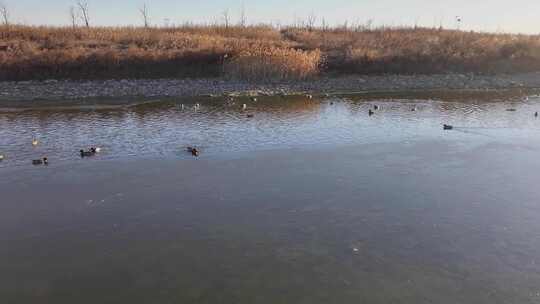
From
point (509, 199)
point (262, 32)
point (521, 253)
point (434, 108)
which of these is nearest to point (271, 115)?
point (434, 108)

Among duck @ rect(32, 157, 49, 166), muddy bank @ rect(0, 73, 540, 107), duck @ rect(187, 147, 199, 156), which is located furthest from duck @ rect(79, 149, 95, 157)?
muddy bank @ rect(0, 73, 540, 107)

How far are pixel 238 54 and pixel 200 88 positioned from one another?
3678 millimetres

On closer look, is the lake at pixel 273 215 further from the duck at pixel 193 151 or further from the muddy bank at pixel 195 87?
the muddy bank at pixel 195 87

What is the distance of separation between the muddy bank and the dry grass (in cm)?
106

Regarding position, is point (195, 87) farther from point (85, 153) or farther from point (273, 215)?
point (273, 215)

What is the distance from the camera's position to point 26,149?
11133mm

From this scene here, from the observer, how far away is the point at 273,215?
717cm

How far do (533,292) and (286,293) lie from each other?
8.36 ft

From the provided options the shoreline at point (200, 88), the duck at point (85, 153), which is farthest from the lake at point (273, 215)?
the shoreline at point (200, 88)

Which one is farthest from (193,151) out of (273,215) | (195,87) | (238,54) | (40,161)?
(238,54)

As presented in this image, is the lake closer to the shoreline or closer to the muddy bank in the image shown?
the shoreline

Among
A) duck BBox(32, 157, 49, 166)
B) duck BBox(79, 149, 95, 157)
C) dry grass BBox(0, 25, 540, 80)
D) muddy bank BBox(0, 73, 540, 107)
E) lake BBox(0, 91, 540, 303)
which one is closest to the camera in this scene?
lake BBox(0, 91, 540, 303)

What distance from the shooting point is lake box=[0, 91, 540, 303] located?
5.23 m

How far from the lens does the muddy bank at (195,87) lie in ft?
67.1
